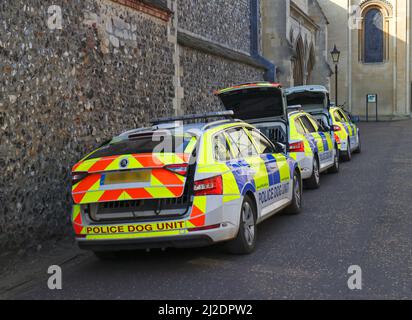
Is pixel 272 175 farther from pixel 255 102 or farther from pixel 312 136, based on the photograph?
pixel 312 136

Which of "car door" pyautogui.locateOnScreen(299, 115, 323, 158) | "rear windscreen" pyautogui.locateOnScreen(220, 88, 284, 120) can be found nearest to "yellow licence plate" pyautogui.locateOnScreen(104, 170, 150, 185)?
"rear windscreen" pyautogui.locateOnScreen(220, 88, 284, 120)

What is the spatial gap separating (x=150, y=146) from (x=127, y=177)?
524 mm

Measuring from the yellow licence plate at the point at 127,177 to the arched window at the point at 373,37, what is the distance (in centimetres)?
4629

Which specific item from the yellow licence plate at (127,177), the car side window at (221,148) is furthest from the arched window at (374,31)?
the yellow licence plate at (127,177)

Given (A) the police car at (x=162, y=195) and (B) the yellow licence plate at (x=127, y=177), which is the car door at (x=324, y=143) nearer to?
(A) the police car at (x=162, y=195)

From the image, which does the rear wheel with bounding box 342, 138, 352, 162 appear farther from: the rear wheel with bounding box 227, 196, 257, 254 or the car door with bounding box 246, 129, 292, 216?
the rear wheel with bounding box 227, 196, 257, 254

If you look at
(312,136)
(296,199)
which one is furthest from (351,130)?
(296,199)

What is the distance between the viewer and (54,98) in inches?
332

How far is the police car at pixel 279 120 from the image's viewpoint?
1153 centimetres

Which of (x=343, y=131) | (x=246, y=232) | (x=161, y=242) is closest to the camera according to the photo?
(x=161, y=242)

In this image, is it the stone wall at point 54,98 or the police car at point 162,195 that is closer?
the police car at point 162,195

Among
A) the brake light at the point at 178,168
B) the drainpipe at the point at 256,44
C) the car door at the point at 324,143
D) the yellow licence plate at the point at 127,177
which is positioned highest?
the drainpipe at the point at 256,44

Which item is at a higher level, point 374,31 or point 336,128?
point 374,31

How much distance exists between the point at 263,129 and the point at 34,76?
16.6ft
